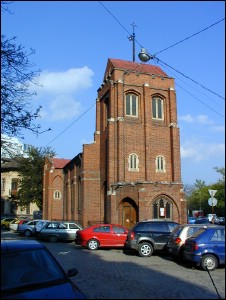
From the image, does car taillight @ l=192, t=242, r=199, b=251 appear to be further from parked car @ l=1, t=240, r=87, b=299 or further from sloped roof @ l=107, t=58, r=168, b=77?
sloped roof @ l=107, t=58, r=168, b=77

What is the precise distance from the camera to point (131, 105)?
33.2m

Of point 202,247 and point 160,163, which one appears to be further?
point 160,163

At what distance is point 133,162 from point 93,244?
12497mm

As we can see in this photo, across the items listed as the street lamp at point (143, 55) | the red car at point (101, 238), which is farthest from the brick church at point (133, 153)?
the street lamp at point (143, 55)

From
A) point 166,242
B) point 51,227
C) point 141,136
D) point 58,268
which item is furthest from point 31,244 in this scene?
point 141,136

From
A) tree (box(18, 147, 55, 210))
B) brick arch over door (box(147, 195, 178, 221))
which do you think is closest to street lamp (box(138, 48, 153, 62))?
brick arch over door (box(147, 195, 178, 221))

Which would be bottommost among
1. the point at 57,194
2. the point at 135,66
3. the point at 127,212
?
the point at 127,212

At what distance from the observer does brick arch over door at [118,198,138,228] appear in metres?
30.2

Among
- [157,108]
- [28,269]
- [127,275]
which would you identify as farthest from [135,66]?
[28,269]

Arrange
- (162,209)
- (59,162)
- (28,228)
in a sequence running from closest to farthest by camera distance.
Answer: (162,209) < (28,228) < (59,162)

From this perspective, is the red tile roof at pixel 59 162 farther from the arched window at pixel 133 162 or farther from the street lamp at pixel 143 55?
the street lamp at pixel 143 55

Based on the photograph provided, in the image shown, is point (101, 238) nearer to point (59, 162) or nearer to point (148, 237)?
point (148, 237)

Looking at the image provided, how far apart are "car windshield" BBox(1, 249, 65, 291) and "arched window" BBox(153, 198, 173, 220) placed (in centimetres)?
2398

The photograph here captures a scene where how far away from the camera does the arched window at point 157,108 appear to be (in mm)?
33938
